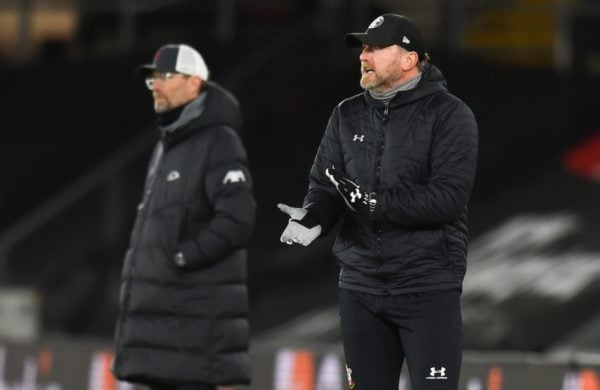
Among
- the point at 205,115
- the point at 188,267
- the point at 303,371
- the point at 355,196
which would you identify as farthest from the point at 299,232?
the point at 303,371

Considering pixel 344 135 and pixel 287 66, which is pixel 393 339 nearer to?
pixel 344 135

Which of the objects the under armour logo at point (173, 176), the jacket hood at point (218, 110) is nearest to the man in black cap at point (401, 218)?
the under armour logo at point (173, 176)

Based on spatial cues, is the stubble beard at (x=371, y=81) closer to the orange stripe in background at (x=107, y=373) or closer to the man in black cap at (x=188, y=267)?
the man in black cap at (x=188, y=267)

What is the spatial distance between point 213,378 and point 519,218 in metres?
5.69

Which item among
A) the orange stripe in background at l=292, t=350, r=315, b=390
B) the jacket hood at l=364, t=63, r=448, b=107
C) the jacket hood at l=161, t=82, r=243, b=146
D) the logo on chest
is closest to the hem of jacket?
the logo on chest

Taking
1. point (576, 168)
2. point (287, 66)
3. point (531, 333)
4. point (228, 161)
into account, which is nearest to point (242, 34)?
point (287, 66)

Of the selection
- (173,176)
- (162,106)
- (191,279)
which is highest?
(162,106)

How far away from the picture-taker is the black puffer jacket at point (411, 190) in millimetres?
5832

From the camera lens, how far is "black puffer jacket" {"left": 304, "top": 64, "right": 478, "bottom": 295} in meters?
5.83

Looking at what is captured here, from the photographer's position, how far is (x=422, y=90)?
5.99 metres

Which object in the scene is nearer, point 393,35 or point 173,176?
point 393,35

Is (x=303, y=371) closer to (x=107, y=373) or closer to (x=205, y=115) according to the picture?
(x=107, y=373)

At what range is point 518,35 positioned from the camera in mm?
15844

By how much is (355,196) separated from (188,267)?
1.41 m
